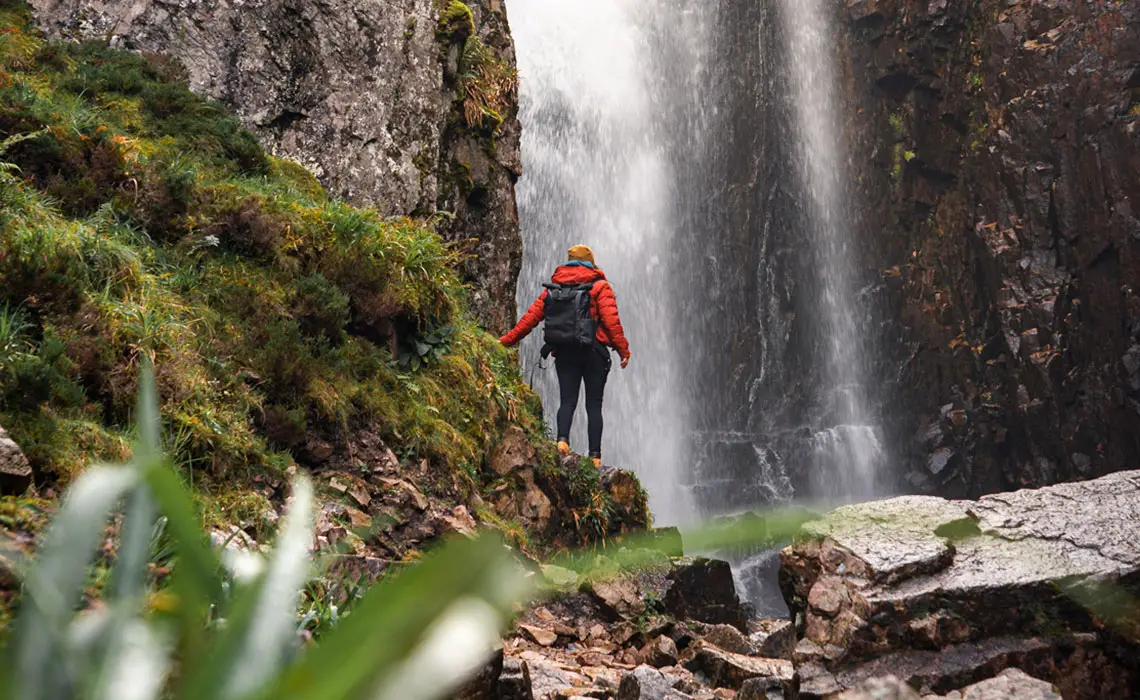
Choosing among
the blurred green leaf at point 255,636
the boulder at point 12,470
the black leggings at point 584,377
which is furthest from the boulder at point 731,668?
the blurred green leaf at point 255,636

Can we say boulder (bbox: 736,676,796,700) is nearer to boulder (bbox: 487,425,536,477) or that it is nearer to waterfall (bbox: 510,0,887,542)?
boulder (bbox: 487,425,536,477)

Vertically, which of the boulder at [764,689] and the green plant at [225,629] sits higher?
the boulder at [764,689]

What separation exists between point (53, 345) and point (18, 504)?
1657mm

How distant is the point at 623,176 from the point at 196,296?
18.7 metres

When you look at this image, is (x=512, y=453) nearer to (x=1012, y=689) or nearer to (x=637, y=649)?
(x=637, y=649)

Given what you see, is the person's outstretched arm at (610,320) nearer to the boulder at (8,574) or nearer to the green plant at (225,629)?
the boulder at (8,574)

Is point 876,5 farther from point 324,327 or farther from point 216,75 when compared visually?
point 324,327

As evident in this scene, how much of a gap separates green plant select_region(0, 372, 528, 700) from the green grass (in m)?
3.16

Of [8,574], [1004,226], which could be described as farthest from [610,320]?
[1004,226]

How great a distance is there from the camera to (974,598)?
385 cm

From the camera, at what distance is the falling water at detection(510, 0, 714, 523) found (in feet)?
70.3

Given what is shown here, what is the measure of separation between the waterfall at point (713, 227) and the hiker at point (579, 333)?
37.6 ft

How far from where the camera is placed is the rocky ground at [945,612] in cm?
365

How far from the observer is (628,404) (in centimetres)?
2231
